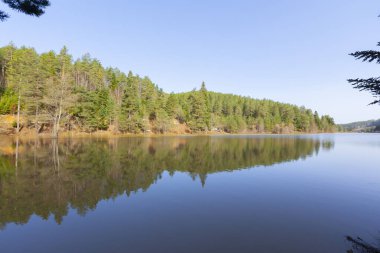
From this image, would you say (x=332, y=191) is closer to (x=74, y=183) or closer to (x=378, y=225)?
(x=378, y=225)

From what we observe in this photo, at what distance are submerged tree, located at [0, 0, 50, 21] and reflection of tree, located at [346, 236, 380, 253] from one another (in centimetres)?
1230

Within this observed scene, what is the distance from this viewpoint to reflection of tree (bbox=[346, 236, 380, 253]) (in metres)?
7.95

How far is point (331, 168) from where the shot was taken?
2486cm

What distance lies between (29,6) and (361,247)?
1294 cm

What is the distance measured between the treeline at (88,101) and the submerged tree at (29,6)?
5423cm

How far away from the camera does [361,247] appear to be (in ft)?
26.8

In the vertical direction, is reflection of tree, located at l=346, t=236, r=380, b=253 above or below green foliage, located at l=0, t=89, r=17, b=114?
below

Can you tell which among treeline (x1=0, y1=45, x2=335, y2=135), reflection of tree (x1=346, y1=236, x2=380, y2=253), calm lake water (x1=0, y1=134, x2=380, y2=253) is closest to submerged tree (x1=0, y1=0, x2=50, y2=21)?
calm lake water (x1=0, y1=134, x2=380, y2=253)

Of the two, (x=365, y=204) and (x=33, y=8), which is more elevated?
(x=33, y=8)

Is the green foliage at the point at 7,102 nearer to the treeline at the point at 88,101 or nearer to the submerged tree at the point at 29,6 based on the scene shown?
the treeline at the point at 88,101

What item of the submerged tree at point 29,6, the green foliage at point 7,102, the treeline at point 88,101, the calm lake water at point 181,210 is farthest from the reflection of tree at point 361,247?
the green foliage at point 7,102

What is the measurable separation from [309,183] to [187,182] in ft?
29.6

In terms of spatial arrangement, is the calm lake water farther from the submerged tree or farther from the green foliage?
the green foliage

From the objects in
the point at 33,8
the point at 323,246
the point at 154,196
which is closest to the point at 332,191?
the point at 323,246
